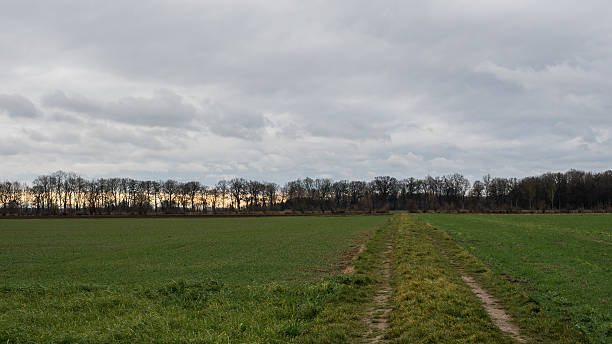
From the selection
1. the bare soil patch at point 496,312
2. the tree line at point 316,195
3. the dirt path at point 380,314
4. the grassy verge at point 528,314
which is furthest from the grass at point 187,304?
the tree line at point 316,195

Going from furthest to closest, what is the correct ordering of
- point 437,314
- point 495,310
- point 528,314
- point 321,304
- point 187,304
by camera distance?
point 187,304, point 321,304, point 495,310, point 528,314, point 437,314

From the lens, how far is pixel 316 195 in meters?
189

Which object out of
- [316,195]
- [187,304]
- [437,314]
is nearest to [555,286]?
[437,314]

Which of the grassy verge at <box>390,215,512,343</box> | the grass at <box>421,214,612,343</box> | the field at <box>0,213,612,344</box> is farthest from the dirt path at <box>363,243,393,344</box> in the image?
the grass at <box>421,214,612,343</box>

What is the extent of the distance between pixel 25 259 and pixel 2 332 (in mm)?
22098

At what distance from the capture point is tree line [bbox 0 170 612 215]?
15162 cm

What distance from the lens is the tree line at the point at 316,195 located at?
15162cm

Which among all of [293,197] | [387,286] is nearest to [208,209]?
[293,197]

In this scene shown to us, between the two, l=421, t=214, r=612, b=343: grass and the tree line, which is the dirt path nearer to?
l=421, t=214, r=612, b=343: grass

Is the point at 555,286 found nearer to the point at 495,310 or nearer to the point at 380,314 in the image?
the point at 495,310

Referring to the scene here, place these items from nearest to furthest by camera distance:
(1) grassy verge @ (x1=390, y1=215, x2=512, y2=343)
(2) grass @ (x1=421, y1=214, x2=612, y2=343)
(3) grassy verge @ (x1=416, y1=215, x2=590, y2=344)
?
(1) grassy verge @ (x1=390, y1=215, x2=512, y2=343), (3) grassy verge @ (x1=416, y1=215, x2=590, y2=344), (2) grass @ (x1=421, y1=214, x2=612, y2=343)

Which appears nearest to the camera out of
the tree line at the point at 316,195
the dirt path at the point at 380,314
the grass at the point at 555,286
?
the dirt path at the point at 380,314

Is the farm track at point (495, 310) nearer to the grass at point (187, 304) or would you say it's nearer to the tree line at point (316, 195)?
the grass at point (187, 304)

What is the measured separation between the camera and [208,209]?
17400cm
